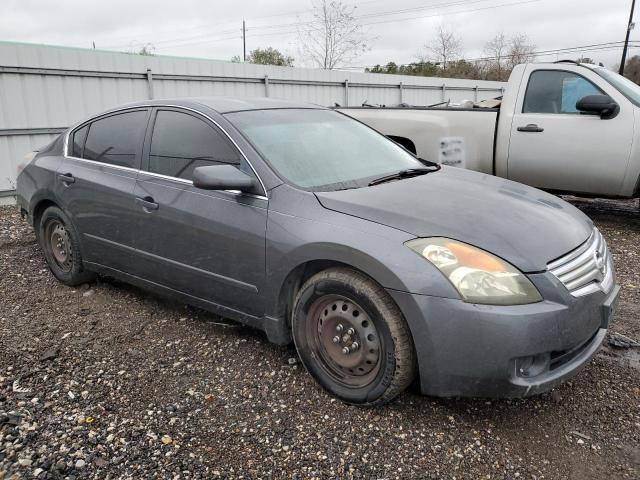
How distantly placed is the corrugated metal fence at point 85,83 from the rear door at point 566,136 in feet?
20.7

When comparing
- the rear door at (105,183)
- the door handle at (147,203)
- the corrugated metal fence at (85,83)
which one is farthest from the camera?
the corrugated metal fence at (85,83)

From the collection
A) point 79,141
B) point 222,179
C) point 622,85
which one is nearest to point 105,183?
point 79,141

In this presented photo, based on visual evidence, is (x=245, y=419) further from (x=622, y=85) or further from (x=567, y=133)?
(x=622, y=85)

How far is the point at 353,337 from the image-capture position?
8.77ft

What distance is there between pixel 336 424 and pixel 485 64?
41.7 m

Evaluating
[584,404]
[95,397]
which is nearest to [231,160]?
[95,397]

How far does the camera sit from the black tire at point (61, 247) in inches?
168

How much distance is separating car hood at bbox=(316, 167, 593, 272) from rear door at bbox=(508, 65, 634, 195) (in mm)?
3054

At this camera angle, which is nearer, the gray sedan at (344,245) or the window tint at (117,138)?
the gray sedan at (344,245)

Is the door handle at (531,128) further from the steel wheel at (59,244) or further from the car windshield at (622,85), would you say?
the steel wheel at (59,244)

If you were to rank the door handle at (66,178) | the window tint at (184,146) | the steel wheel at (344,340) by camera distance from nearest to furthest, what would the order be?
the steel wheel at (344,340) < the window tint at (184,146) < the door handle at (66,178)

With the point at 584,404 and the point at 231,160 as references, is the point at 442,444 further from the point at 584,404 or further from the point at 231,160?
the point at 231,160

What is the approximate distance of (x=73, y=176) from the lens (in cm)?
415

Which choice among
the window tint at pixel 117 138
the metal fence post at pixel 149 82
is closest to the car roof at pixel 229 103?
the window tint at pixel 117 138
